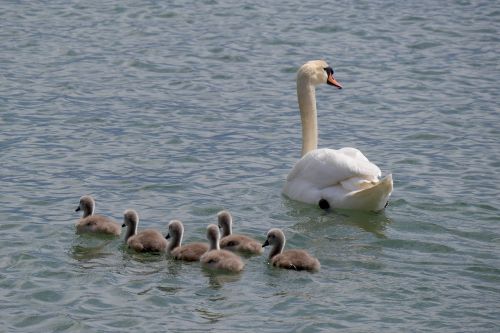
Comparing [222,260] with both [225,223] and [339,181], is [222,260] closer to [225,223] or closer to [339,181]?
[225,223]

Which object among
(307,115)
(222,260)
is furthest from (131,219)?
(307,115)

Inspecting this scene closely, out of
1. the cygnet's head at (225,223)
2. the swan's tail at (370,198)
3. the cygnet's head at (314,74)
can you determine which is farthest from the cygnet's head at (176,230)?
the cygnet's head at (314,74)

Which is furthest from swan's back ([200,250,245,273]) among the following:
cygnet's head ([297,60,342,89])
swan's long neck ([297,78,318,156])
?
cygnet's head ([297,60,342,89])

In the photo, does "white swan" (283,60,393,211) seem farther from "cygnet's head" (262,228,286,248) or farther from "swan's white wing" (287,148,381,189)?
"cygnet's head" (262,228,286,248)

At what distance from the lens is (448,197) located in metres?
13.6

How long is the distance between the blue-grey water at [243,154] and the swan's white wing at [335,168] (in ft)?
1.16

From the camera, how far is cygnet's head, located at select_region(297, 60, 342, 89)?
1480cm

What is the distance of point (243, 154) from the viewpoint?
15211 millimetres

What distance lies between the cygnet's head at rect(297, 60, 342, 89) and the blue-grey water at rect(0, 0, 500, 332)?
3.35 feet

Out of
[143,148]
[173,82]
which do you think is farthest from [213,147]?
[173,82]

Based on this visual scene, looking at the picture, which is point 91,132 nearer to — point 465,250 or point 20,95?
point 20,95

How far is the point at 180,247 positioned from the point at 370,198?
94.7 inches

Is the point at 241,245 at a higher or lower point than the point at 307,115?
lower

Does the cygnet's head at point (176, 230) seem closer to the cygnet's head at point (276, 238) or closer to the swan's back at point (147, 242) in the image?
the swan's back at point (147, 242)
